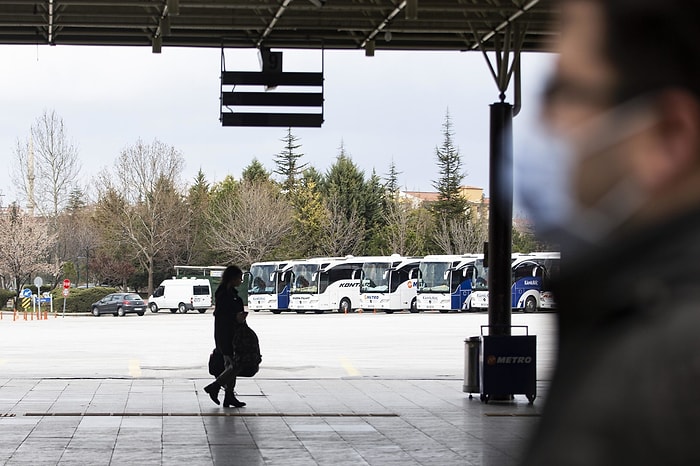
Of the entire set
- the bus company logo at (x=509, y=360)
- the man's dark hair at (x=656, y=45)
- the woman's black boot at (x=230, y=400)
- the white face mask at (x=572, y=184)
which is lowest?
the woman's black boot at (x=230, y=400)

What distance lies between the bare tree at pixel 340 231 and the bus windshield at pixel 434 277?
20187 millimetres

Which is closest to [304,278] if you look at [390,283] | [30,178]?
[390,283]

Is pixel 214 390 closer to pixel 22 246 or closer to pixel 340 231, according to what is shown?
pixel 22 246

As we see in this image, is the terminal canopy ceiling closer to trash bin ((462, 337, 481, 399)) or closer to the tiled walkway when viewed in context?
trash bin ((462, 337, 481, 399))

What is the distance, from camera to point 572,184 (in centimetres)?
80

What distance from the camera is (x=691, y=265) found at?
0.73 meters

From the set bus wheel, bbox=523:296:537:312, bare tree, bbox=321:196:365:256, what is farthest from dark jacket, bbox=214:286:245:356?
bare tree, bbox=321:196:365:256

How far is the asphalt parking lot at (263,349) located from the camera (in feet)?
73.9

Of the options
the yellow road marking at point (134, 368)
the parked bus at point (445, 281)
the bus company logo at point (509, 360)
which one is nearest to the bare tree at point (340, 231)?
the parked bus at point (445, 281)

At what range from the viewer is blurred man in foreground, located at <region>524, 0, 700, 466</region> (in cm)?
71

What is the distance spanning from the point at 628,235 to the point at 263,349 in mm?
29643

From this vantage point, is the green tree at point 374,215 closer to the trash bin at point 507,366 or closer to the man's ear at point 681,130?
the trash bin at point 507,366

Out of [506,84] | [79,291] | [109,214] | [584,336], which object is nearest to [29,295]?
[79,291]

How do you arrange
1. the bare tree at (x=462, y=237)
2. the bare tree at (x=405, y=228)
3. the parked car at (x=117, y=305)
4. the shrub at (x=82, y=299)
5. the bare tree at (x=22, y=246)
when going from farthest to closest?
the bare tree at (x=462, y=237)
the bare tree at (x=405, y=228)
the bare tree at (x=22, y=246)
the shrub at (x=82, y=299)
the parked car at (x=117, y=305)
